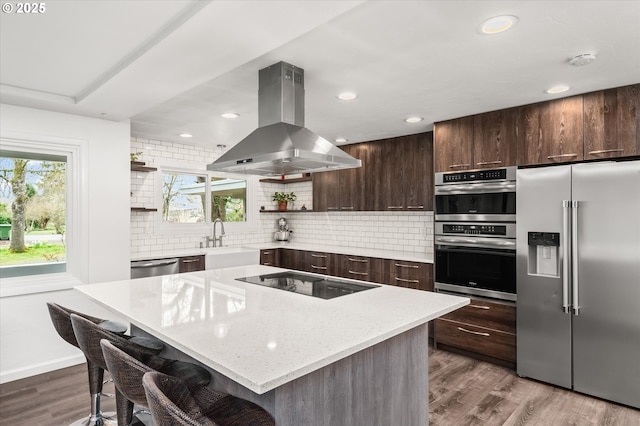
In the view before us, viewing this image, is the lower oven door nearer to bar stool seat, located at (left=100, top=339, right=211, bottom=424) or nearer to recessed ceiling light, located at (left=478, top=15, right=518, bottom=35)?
recessed ceiling light, located at (left=478, top=15, right=518, bottom=35)

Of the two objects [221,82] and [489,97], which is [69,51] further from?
[489,97]

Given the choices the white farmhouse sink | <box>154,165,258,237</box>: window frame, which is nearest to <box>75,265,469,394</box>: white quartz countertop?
the white farmhouse sink

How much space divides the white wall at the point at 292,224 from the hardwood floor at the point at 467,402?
68.1 inches

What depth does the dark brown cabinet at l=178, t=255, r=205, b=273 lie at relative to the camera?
4.64 meters

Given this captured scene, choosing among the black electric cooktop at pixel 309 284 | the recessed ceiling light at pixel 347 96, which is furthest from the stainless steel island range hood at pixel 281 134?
the black electric cooktop at pixel 309 284

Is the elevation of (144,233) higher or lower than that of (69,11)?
lower

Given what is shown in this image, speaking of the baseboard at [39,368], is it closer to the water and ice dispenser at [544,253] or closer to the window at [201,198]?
the window at [201,198]

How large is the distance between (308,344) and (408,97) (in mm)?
2472

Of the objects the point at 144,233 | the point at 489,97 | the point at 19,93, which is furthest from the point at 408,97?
the point at 144,233

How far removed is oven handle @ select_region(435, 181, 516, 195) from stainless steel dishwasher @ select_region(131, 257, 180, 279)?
3180mm

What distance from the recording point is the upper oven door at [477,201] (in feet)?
11.3

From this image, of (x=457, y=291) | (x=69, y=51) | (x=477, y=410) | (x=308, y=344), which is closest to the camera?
(x=308, y=344)

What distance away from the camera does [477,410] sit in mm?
2729

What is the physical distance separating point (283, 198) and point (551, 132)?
13.2ft
